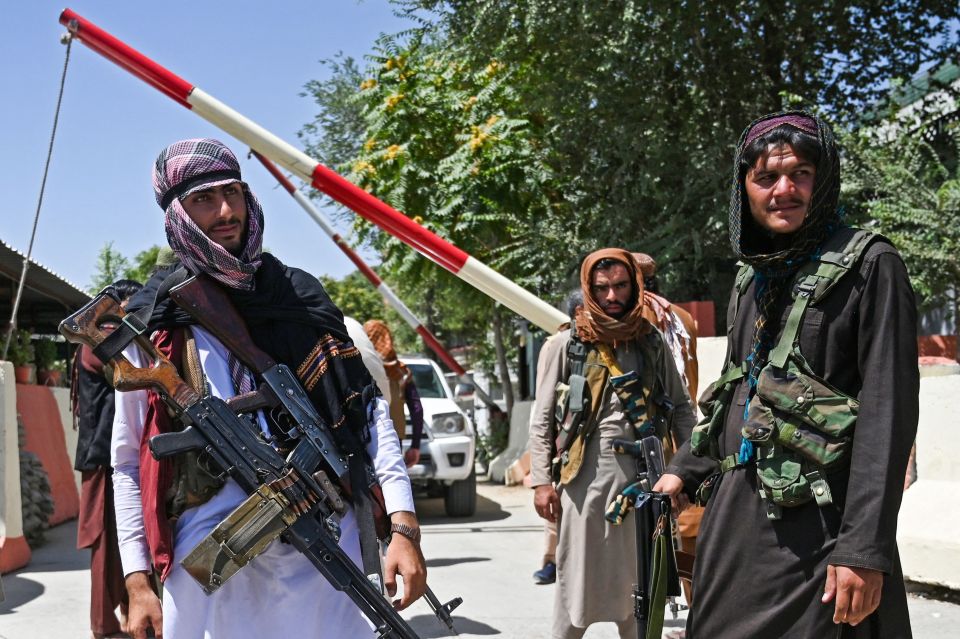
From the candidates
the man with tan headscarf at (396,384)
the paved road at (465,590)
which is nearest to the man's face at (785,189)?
the paved road at (465,590)

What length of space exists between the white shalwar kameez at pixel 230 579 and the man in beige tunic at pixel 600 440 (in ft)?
7.66

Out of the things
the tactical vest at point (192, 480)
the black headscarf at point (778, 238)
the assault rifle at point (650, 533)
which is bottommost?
the assault rifle at point (650, 533)

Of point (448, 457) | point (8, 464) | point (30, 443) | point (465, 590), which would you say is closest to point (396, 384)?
point (465, 590)

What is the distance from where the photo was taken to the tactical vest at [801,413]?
2551 mm

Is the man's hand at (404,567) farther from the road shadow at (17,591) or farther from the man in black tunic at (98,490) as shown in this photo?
the road shadow at (17,591)

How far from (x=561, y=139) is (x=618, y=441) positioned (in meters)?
8.58

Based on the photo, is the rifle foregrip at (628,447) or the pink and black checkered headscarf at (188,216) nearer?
the pink and black checkered headscarf at (188,216)

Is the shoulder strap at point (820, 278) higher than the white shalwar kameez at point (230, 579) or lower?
higher

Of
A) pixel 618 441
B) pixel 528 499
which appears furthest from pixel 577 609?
pixel 528 499

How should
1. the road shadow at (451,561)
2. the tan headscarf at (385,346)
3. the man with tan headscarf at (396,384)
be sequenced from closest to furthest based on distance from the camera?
the man with tan headscarf at (396,384), the road shadow at (451,561), the tan headscarf at (385,346)

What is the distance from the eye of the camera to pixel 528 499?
45.0 feet

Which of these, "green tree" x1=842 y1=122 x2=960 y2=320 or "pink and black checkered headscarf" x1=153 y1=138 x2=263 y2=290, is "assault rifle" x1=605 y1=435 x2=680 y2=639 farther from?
"green tree" x1=842 y1=122 x2=960 y2=320

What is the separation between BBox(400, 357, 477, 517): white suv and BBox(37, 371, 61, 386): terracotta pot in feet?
16.6

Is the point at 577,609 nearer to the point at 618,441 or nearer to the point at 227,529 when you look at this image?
the point at 618,441
